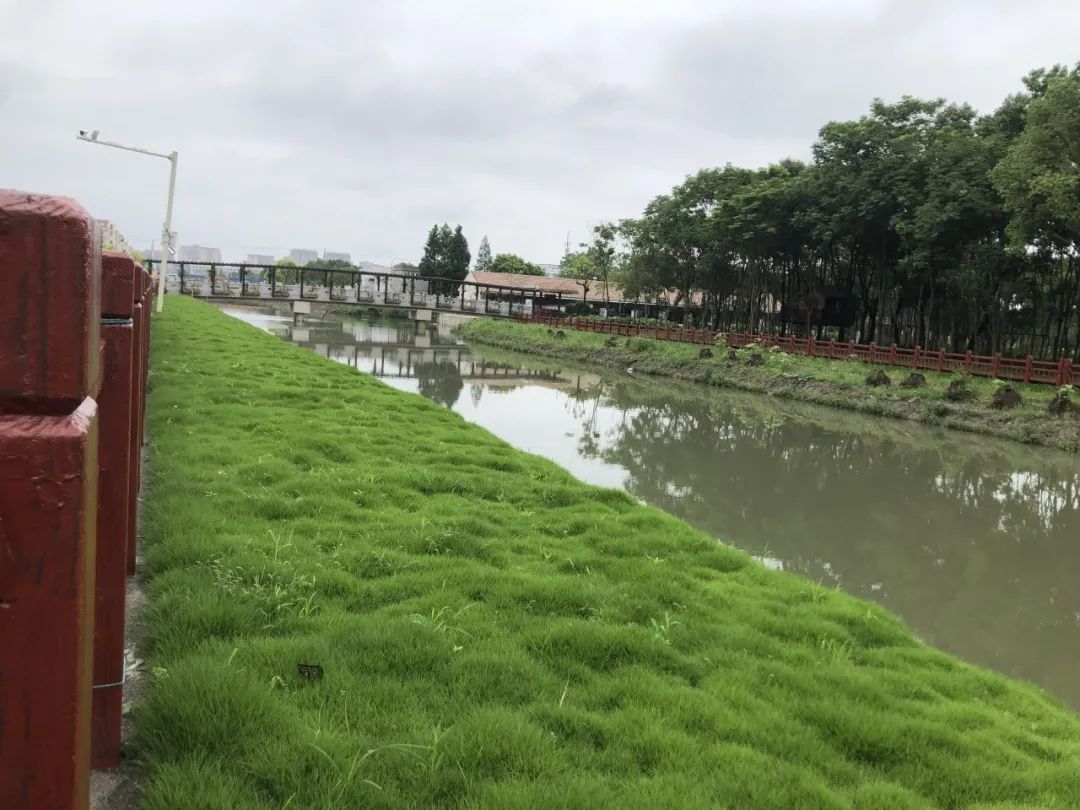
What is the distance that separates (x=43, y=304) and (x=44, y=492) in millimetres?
161

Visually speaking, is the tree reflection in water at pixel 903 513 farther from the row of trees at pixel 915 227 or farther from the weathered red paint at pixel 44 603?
the row of trees at pixel 915 227

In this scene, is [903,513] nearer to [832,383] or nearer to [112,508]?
[112,508]

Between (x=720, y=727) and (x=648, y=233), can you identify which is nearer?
(x=720, y=727)

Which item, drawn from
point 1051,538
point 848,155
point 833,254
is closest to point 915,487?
point 1051,538

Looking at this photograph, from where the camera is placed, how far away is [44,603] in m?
0.71

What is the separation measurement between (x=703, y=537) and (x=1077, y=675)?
2.74 m

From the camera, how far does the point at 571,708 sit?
257 centimetres

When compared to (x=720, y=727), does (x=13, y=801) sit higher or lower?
higher

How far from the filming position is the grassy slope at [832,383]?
16.1 meters

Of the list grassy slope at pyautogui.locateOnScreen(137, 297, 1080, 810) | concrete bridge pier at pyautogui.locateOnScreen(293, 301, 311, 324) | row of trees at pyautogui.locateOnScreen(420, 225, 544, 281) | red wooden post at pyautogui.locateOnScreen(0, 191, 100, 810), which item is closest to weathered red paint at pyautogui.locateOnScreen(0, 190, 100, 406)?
red wooden post at pyautogui.locateOnScreen(0, 191, 100, 810)

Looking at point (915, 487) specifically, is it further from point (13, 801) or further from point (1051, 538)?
point (13, 801)

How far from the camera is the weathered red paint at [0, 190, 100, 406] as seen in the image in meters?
0.68

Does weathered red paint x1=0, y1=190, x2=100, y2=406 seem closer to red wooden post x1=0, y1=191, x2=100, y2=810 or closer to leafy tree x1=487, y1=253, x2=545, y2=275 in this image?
red wooden post x1=0, y1=191, x2=100, y2=810

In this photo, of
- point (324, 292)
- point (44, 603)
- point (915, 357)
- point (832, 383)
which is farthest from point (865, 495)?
point (324, 292)
